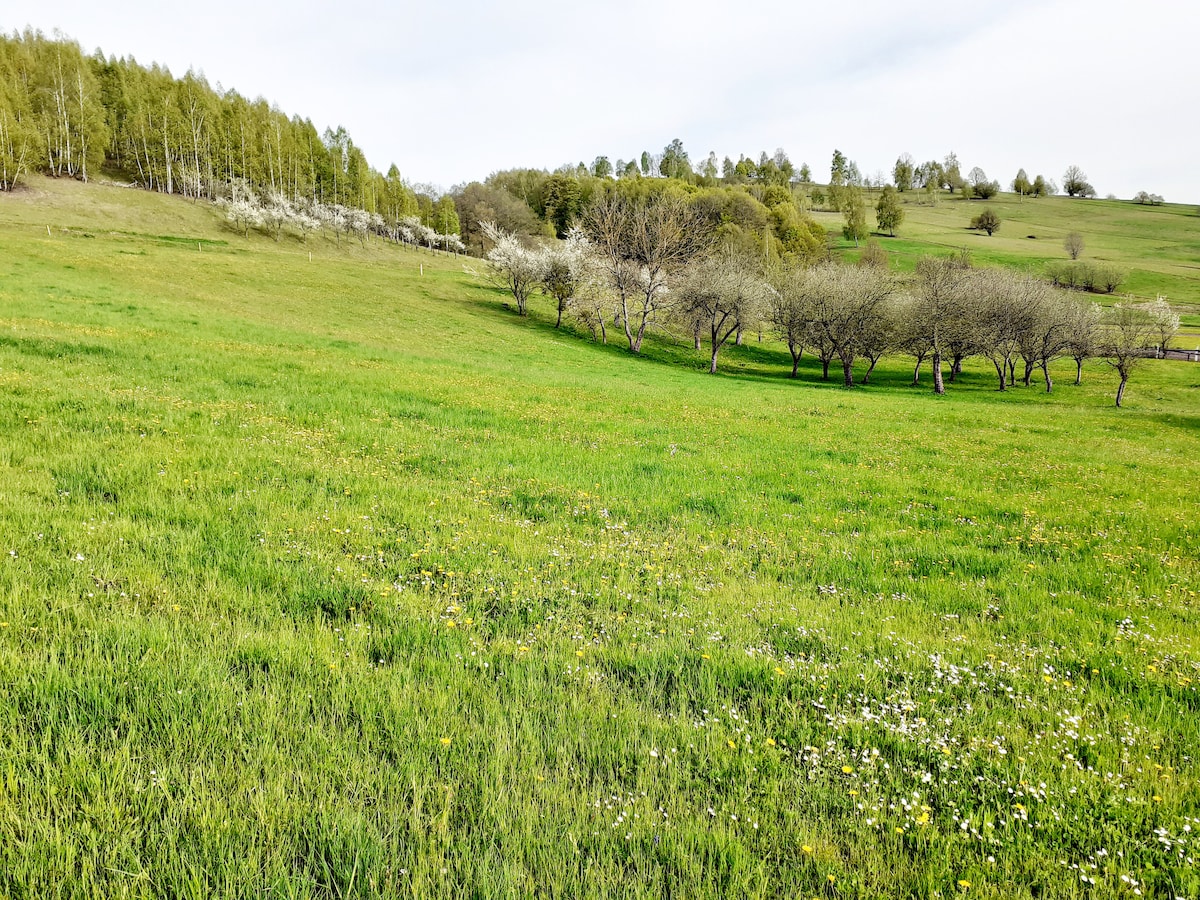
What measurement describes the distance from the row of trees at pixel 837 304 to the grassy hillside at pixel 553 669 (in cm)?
4638

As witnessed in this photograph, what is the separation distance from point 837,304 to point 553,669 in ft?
195

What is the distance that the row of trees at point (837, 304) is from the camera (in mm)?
54219

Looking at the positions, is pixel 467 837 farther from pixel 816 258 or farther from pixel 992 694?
pixel 816 258

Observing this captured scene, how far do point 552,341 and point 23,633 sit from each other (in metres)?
50.5

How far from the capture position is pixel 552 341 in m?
53.4

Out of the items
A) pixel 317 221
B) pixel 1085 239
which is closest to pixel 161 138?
pixel 317 221

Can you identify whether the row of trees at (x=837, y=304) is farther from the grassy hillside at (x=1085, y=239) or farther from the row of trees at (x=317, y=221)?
the row of trees at (x=317, y=221)

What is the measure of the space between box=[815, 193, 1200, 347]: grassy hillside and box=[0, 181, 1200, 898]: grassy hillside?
339 feet

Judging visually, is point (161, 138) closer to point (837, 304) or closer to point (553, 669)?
point (837, 304)

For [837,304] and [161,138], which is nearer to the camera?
[837,304]

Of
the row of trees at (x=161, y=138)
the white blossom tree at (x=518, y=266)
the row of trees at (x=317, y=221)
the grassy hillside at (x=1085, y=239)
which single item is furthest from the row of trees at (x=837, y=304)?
the row of trees at (x=161, y=138)

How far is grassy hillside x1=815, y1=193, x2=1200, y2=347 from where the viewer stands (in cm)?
11019

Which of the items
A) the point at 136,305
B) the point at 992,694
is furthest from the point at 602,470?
the point at 136,305

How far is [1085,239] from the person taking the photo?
150 m
